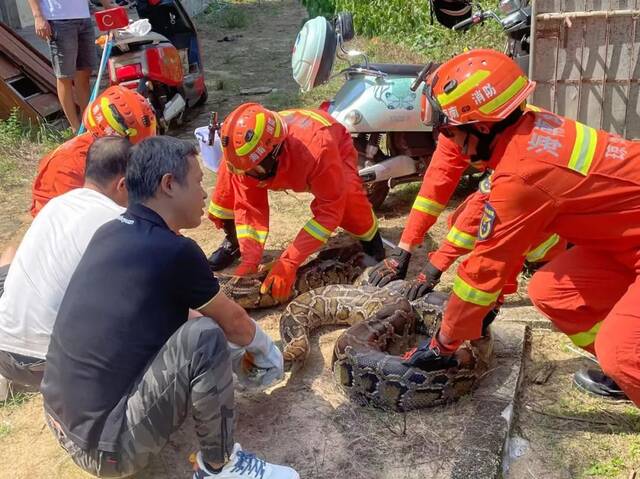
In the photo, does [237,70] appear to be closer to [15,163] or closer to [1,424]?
[15,163]

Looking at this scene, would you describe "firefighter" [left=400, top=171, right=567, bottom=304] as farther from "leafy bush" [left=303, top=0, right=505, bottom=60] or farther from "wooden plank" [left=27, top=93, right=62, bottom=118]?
"wooden plank" [left=27, top=93, right=62, bottom=118]

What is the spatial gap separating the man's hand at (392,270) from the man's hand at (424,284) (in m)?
0.28

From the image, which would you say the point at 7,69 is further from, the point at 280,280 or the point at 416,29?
the point at 416,29

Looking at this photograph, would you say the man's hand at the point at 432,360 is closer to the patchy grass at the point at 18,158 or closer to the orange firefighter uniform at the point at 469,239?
the orange firefighter uniform at the point at 469,239

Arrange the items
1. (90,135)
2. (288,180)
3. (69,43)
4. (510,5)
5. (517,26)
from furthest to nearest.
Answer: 1. (69,43)
2. (510,5)
3. (517,26)
4. (288,180)
5. (90,135)

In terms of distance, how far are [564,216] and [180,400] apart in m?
1.87

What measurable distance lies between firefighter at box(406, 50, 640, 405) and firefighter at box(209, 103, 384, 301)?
143 centimetres

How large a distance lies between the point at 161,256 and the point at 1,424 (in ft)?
5.50

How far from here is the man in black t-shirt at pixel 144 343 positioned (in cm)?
276

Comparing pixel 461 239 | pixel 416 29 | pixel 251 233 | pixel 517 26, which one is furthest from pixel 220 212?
pixel 416 29

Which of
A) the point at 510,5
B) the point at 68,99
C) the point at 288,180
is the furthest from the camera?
the point at 68,99

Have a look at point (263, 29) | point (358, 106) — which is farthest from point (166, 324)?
point (263, 29)

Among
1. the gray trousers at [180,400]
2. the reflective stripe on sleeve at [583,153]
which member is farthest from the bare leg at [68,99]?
the reflective stripe on sleeve at [583,153]

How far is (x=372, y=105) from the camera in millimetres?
5598
